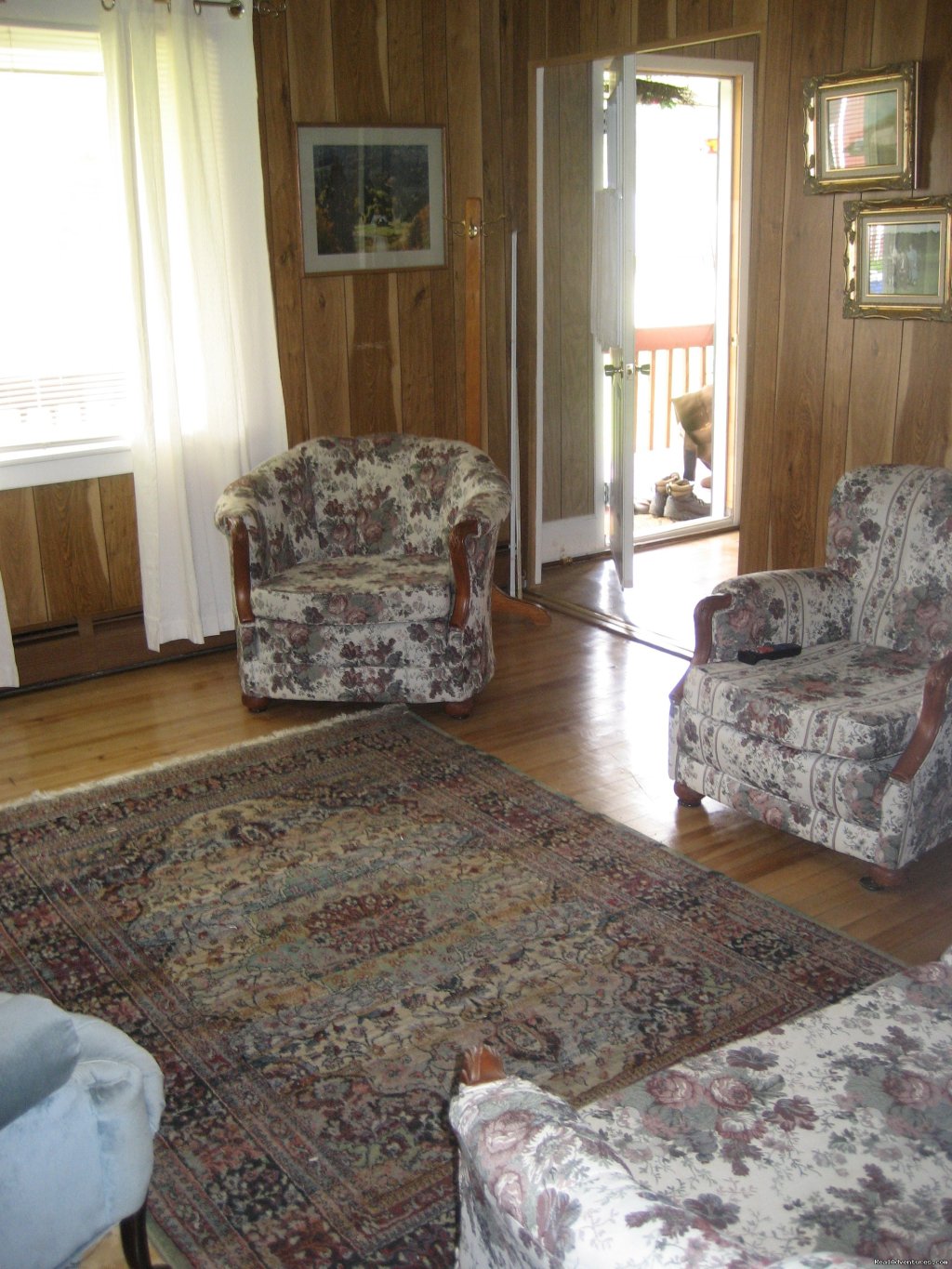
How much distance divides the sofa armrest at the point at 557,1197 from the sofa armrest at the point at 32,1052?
1.87ft

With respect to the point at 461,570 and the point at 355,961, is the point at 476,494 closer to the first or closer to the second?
the point at 461,570

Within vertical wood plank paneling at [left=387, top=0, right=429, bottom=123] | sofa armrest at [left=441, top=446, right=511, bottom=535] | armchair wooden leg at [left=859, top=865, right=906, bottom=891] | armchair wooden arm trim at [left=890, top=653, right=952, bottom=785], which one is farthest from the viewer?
vertical wood plank paneling at [left=387, top=0, right=429, bottom=123]

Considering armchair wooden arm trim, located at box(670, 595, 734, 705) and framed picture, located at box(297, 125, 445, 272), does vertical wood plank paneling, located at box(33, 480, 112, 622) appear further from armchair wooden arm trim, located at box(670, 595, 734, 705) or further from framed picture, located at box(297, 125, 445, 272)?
armchair wooden arm trim, located at box(670, 595, 734, 705)

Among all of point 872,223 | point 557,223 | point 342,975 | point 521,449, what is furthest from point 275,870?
point 557,223

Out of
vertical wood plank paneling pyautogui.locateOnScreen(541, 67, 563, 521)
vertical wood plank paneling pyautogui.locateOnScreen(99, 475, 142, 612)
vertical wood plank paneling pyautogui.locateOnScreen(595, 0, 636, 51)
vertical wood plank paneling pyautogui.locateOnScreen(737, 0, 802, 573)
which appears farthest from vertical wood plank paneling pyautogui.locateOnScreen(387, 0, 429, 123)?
vertical wood plank paneling pyautogui.locateOnScreen(99, 475, 142, 612)

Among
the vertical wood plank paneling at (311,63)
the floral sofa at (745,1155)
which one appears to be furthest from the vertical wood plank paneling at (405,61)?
the floral sofa at (745,1155)

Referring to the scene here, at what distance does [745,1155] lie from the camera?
1.72 meters

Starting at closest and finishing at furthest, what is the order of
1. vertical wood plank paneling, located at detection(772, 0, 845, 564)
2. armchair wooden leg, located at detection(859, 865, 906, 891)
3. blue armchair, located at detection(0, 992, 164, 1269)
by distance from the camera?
blue armchair, located at detection(0, 992, 164, 1269), armchair wooden leg, located at detection(859, 865, 906, 891), vertical wood plank paneling, located at detection(772, 0, 845, 564)

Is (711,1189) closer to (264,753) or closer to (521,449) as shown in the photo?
(264,753)

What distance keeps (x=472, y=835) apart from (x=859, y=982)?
1168mm

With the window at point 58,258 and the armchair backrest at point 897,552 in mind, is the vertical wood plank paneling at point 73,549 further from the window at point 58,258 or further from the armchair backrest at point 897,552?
the armchair backrest at point 897,552

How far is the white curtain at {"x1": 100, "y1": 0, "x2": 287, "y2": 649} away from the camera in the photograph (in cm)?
452

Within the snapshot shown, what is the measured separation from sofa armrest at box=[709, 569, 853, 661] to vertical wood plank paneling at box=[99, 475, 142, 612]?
248cm

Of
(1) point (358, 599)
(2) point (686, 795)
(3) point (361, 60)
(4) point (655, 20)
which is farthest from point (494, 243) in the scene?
(2) point (686, 795)
